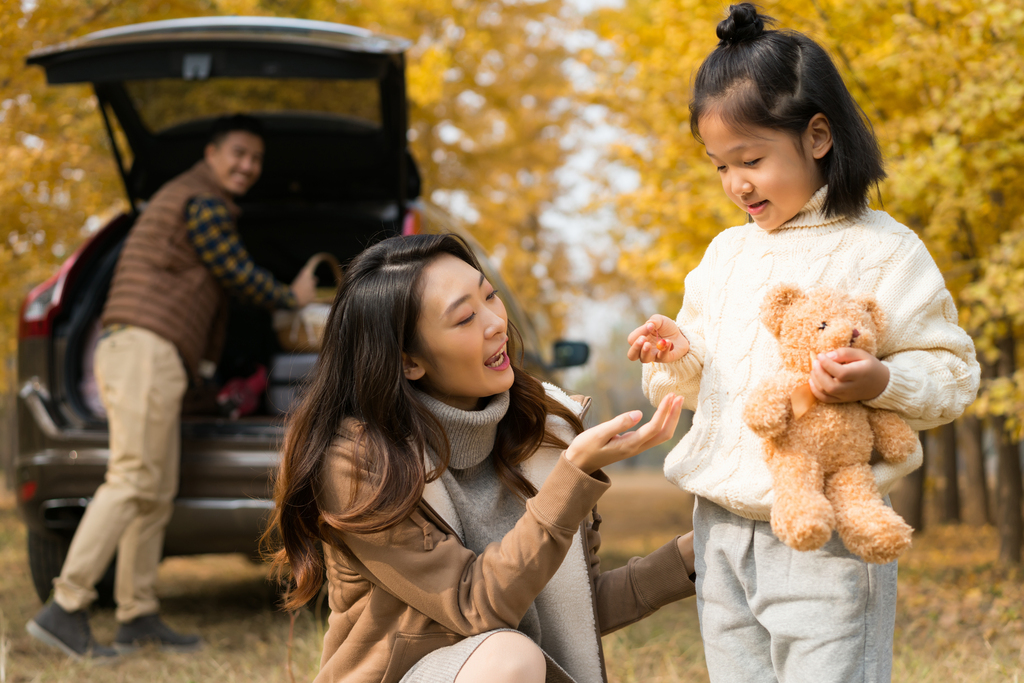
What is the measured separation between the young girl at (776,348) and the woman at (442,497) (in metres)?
0.21

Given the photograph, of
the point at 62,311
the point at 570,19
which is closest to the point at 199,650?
the point at 62,311

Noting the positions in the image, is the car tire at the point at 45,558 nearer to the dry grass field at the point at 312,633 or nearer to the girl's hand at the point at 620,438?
the dry grass field at the point at 312,633

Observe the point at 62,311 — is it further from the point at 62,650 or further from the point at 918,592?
the point at 918,592

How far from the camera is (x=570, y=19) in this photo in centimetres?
1029

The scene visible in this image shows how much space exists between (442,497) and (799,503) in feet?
2.41

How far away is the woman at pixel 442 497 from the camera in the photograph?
1644 mm

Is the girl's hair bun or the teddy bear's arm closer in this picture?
the teddy bear's arm

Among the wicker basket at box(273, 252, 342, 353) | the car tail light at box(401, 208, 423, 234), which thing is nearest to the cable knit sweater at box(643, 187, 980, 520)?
the car tail light at box(401, 208, 423, 234)

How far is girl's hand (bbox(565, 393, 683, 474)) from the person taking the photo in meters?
1.56

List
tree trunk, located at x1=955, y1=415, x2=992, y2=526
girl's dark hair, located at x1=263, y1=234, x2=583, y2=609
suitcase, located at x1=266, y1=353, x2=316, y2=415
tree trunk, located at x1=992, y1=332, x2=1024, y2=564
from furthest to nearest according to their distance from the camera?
tree trunk, located at x1=955, y1=415, x2=992, y2=526 < tree trunk, located at x1=992, y1=332, x2=1024, y2=564 < suitcase, located at x1=266, y1=353, x2=316, y2=415 < girl's dark hair, located at x1=263, y1=234, x2=583, y2=609

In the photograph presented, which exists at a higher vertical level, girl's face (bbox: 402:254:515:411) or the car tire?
girl's face (bbox: 402:254:515:411)

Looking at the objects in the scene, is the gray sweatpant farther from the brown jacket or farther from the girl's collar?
the girl's collar

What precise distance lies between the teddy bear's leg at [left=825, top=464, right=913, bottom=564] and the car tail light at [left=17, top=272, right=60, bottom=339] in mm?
3242

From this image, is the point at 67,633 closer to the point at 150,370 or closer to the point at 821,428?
the point at 150,370
